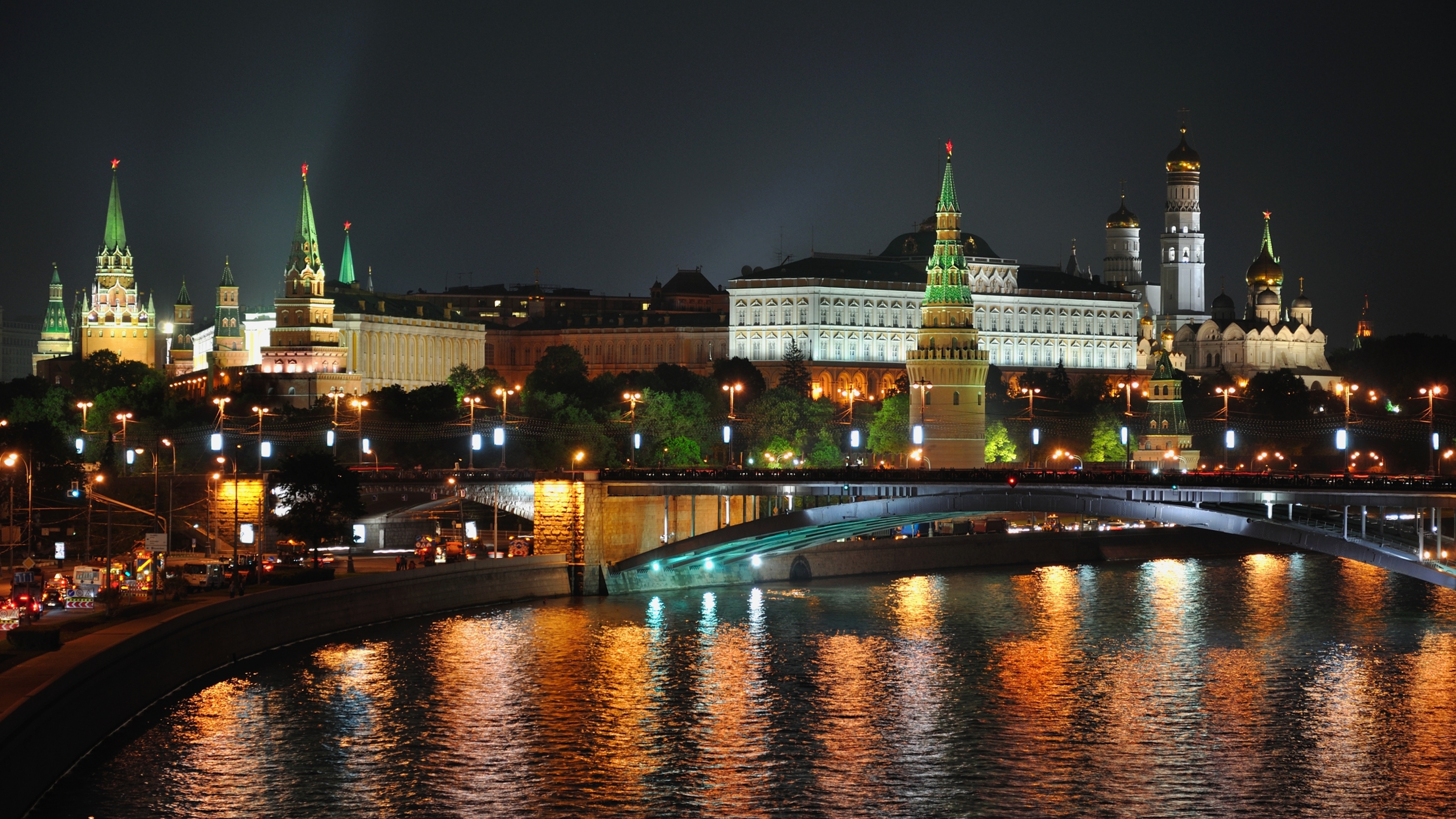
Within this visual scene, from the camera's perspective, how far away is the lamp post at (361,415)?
116250 millimetres

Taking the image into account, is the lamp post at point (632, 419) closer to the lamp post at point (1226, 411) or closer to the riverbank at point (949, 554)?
the riverbank at point (949, 554)

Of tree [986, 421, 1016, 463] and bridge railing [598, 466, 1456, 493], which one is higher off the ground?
tree [986, 421, 1016, 463]

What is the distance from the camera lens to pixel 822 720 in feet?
171

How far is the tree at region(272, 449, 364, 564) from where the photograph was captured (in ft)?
262

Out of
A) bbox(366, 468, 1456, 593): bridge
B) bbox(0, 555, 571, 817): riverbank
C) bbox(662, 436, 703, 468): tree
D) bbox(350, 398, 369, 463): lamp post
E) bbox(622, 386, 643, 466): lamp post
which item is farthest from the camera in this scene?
bbox(662, 436, 703, 468): tree

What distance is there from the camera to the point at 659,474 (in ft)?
267

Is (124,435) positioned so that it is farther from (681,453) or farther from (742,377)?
(742,377)

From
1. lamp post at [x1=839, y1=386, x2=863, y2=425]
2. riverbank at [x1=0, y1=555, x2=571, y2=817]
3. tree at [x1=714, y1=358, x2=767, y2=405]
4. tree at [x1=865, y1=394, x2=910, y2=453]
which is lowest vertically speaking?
riverbank at [x1=0, y1=555, x2=571, y2=817]

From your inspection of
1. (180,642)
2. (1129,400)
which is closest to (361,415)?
(180,642)

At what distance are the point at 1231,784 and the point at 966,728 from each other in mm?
8222

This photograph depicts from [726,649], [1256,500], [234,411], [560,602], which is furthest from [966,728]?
[234,411]

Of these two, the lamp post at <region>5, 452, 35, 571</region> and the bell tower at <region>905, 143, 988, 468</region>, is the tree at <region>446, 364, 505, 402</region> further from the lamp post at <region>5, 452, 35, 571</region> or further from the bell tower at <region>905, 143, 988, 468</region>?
the lamp post at <region>5, 452, 35, 571</region>

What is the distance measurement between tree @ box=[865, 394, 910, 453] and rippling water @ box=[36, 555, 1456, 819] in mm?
67286

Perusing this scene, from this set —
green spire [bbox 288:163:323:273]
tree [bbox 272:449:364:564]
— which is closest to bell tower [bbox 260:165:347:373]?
green spire [bbox 288:163:323:273]
